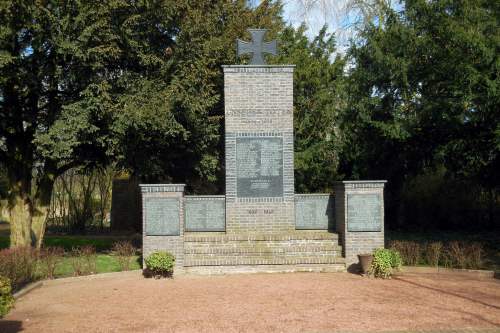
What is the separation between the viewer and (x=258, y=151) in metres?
13.7

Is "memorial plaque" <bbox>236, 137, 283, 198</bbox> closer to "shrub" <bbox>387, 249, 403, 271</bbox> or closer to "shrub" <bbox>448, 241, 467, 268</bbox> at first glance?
"shrub" <bbox>387, 249, 403, 271</bbox>

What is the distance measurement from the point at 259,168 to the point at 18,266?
6.22 meters

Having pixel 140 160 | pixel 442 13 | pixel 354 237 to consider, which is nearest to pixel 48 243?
pixel 140 160

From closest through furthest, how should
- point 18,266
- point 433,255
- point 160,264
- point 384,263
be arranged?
1. point 18,266
2. point 384,263
3. point 160,264
4. point 433,255

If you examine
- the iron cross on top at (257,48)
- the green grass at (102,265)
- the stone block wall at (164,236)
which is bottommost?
the green grass at (102,265)

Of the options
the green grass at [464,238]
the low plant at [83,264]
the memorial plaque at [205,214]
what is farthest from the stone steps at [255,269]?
the green grass at [464,238]

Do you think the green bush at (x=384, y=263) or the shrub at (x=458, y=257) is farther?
the shrub at (x=458, y=257)

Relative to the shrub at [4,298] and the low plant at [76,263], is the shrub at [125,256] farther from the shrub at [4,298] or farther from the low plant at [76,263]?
the shrub at [4,298]

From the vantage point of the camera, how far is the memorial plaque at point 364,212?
12672 millimetres

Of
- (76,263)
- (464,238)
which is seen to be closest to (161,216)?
(76,263)

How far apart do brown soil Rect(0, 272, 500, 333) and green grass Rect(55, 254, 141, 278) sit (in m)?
0.92

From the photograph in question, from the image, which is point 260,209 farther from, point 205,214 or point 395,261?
point 395,261

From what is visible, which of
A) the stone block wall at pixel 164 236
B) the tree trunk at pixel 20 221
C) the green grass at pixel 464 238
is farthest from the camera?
the green grass at pixel 464 238

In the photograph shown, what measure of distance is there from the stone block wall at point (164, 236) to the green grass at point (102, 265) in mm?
1184
